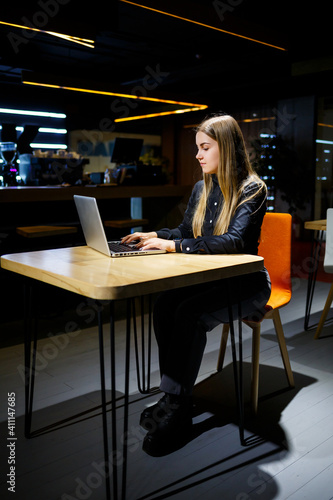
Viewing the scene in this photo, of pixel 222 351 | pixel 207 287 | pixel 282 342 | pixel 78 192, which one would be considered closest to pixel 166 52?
pixel 78 192

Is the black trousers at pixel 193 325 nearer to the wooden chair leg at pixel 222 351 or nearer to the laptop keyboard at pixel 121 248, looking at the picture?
the laptop keyboard at pixel 121 248

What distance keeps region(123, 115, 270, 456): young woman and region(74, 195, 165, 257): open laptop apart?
0.06 meters

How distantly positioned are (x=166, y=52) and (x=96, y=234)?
640 centimetres

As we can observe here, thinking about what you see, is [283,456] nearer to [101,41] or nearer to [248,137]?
[101,41]

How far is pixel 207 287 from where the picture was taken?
1.86 m

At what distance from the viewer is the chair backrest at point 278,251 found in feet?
7.24

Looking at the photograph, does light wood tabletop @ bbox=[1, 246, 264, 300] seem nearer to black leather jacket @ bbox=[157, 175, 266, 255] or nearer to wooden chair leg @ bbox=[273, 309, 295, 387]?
black leather jacket @ bbox=[157, 175, 266, 255]

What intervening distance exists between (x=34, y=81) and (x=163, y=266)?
410 centimetres

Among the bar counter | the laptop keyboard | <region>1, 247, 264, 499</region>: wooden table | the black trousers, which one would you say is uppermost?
the bar counter

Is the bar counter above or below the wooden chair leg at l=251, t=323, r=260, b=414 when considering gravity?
above

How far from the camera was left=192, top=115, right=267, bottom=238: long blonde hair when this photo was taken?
6.07ft

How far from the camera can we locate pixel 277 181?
7387mm

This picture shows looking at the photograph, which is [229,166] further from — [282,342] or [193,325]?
[282,342]

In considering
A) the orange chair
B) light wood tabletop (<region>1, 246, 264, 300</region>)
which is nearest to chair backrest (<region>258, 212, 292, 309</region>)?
the orange chair
